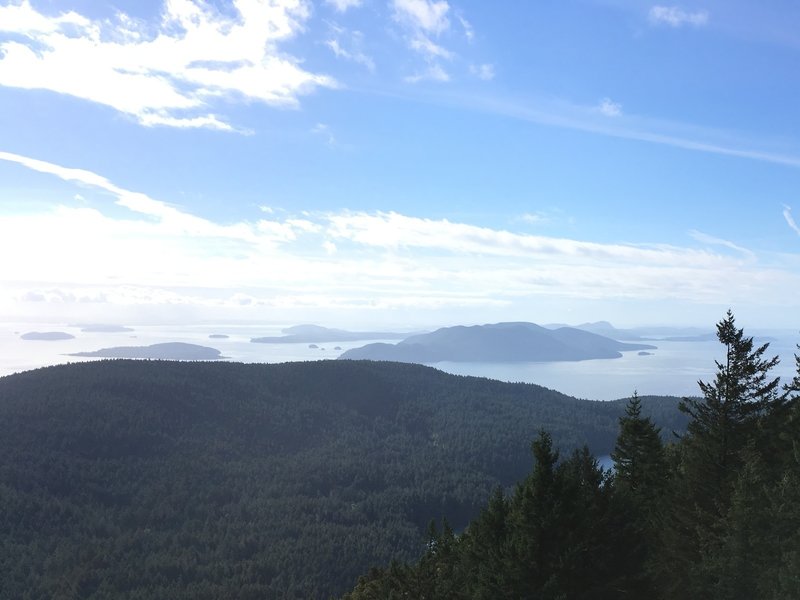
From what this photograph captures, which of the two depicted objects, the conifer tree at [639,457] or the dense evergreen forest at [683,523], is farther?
the conifer tree at [639,457]

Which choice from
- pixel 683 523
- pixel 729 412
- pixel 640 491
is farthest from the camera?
pixel 640 491

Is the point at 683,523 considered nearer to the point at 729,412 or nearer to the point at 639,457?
the point at 729,412

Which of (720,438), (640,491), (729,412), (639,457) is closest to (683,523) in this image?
(720,438)

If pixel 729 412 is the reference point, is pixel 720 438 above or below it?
below

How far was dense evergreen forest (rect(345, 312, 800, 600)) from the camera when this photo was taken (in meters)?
23.2

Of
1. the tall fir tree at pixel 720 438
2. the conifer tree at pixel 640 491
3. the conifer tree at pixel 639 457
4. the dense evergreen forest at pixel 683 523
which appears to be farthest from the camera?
the conifer tree at pixel 639 457

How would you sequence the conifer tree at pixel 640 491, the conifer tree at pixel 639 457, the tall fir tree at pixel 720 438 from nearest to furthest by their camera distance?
the conifer tree at pixel 640 491, the tall fir tree at pixel 720 438, the conifer tree at pixel 639 457

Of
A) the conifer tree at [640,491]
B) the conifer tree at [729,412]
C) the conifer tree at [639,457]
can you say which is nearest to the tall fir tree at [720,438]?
the conifer tree at [729,412]

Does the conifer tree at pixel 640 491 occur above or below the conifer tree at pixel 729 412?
below

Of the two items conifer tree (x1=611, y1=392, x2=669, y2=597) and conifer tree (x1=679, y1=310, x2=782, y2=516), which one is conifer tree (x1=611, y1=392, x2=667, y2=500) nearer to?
conifer tree (x1=611, y1=392, x2=669, y2=597)

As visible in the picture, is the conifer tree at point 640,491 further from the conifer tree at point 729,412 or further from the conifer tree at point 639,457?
the conifer tree at point 729,412

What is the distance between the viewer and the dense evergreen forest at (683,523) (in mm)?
23188

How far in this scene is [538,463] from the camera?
23531 millimetres

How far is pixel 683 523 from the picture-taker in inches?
1216
